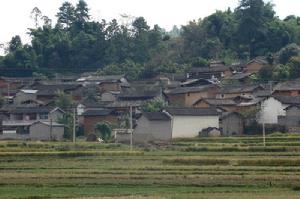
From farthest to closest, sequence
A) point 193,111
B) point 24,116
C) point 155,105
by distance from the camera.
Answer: point 24,116
point 155,105
point 193,111

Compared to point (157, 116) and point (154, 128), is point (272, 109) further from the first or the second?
point (154, 128)

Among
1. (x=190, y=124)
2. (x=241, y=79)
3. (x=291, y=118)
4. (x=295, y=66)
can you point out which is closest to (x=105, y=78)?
(x=241, y=79)

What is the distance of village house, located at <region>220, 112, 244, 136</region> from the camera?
50.8m

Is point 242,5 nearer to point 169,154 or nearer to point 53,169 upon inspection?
point 169,154

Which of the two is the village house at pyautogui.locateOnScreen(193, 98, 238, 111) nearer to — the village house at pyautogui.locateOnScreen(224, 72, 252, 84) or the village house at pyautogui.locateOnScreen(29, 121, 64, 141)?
the village house at pyautogui.locateOnScreen(224, 72, 252, 84)

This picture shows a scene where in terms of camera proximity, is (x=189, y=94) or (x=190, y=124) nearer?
(x=190, y=124)

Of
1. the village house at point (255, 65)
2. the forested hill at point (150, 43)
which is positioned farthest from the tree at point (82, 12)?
the village house at point (255, 65)

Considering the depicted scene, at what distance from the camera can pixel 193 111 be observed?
5159 cm

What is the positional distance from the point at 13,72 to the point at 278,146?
1806 inches

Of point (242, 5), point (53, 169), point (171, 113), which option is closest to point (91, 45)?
point (242, 5)

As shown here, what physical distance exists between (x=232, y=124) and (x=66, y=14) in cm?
4407

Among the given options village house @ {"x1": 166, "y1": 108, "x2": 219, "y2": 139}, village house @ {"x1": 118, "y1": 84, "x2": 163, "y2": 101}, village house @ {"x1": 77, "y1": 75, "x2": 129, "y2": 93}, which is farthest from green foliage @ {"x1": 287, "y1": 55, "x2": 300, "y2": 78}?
village house @ {"x1": 77, "y1": 75, "x2": 129, "y2": 93}

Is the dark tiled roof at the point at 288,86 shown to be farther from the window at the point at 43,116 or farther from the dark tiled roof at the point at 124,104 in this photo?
the window at the point at 43,116

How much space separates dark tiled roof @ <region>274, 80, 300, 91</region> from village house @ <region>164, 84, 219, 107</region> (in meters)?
7.23
